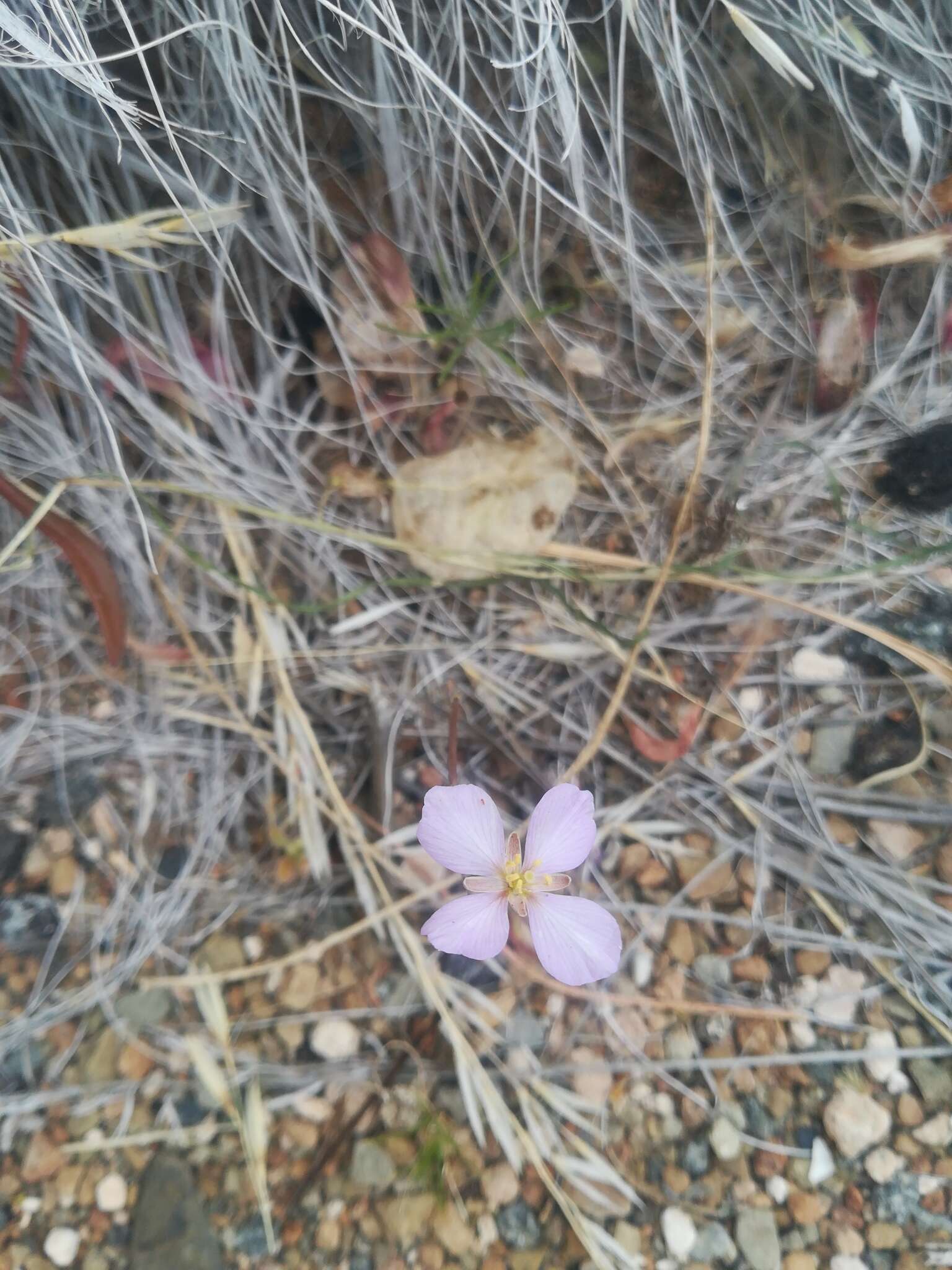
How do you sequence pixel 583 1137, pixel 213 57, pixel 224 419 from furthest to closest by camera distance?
pixel 224 419, pixel 583 1137, pixel 213 57

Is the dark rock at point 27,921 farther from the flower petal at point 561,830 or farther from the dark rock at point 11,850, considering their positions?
the flower petal at point 561,830

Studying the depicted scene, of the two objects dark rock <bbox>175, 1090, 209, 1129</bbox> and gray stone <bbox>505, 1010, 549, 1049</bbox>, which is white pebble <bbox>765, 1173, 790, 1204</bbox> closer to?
gray stone <bbox>505, 1010, 549, 1049</bbox>

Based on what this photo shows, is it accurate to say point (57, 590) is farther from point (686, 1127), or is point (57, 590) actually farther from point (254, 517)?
point (686, 1127)

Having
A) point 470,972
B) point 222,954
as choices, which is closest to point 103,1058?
point 222,954

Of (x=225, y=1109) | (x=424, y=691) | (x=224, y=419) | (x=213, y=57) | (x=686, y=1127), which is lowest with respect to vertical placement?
(x=686, y=1127)

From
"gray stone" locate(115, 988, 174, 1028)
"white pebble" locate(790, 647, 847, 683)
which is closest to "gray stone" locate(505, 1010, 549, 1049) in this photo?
A: "gray stone" locate(115, 988, 174, 1028)

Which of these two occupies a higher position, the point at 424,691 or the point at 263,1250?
the point at 424,691

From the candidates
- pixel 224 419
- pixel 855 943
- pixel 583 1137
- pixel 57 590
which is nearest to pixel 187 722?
pixel 57 590

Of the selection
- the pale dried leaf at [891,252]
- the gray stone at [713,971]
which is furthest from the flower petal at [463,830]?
the pale dried leaf at [891,252]
